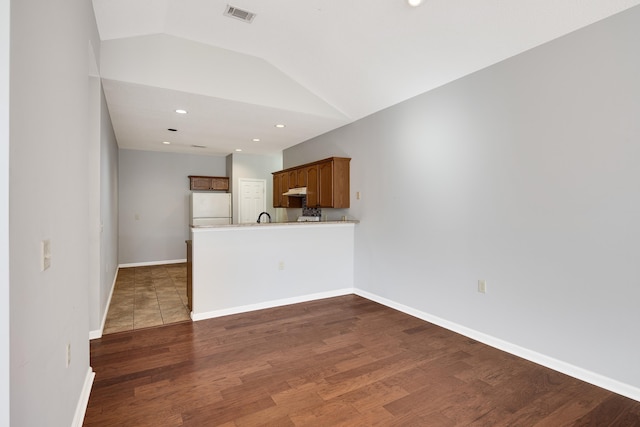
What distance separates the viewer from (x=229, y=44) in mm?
3566

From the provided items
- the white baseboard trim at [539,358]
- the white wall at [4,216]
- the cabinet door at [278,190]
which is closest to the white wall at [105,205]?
the white wall at [4,216]

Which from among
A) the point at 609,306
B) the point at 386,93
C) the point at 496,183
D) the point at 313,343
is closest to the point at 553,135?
the point at 496,183

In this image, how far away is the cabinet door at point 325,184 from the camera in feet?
16.0

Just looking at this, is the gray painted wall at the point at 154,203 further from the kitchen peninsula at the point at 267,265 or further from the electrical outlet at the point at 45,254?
the electrical outlet at the point at 45,254

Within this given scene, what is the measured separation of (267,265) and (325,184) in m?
1.61

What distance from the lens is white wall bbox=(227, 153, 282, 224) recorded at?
7.43m

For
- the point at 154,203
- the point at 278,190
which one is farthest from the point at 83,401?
the point at 154,203

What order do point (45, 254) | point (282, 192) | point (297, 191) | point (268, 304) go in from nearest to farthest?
point (45, 254) < point (268, 304) < point (297, 191) < point (282, 192)

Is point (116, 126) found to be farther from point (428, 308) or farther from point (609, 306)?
point (609, 306)

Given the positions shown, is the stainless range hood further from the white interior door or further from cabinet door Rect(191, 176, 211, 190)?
cabinet door Rect(191, 176, 211, 190)

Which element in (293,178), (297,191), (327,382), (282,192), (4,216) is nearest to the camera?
(4,216)

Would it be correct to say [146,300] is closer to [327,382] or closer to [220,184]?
[327,382]

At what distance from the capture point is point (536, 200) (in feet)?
8.92

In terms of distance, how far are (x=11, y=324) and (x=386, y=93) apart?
Result: 3823 mm
